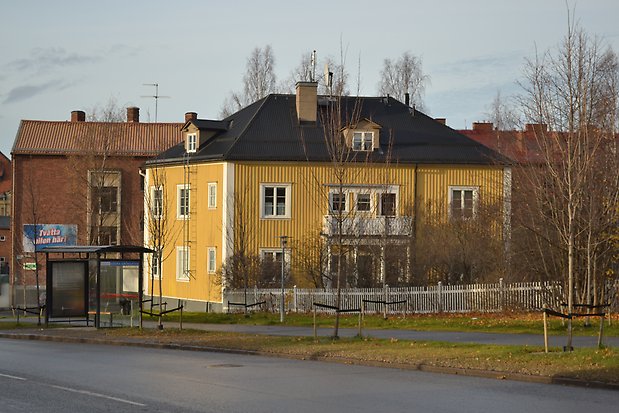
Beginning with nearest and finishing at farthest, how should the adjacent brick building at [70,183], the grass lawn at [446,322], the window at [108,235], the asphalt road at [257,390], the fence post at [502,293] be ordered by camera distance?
the asphalt road at [257,390] → the grass lawn at [446,322] → the fence post at [502,293] → the adjacent brick building at [70,183] → the window at [108,235]

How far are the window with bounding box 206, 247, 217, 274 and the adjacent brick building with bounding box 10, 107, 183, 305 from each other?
20.6 m

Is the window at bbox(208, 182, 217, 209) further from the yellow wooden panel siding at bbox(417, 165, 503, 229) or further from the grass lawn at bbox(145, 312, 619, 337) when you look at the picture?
the yellow wooden panel siding at bbox(417, 165, 503, 229)

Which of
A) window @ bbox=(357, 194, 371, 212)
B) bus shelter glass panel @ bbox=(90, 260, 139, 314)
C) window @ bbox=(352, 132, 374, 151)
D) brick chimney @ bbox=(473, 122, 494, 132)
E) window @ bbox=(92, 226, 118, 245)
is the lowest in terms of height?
bus shelter glass panel @ bbox=(90, 260, 139, 314)

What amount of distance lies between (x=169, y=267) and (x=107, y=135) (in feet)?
61.5

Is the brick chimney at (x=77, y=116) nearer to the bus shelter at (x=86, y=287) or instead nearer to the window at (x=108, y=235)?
the window at (x=108, y=235)

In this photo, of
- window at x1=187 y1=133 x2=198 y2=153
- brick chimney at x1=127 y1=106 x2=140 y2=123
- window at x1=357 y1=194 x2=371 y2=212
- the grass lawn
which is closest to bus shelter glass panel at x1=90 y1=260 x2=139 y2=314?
the grass lawn

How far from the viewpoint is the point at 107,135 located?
72000 mm

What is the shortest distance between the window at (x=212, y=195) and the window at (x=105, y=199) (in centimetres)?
1625

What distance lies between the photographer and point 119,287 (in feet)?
120

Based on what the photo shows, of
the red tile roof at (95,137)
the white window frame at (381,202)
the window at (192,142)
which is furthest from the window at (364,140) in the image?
the red tile roof at (95,137)

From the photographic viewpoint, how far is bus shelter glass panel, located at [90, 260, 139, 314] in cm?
3606

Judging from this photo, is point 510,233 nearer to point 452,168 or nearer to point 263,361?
point 452,168

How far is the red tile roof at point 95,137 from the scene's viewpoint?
72812 millimetres

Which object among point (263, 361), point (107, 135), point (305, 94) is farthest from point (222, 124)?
point (263, 361)
